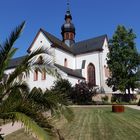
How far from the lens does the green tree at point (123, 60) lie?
49.8 metres

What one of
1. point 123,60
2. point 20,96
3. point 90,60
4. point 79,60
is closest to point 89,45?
point 79,60

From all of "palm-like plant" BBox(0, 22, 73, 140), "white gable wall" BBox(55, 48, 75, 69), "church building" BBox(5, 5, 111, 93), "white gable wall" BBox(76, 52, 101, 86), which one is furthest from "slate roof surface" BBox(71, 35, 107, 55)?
"palm-like plant" BBox(0, 22, 73, 140)

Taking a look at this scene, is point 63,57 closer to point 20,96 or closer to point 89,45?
point 89,45

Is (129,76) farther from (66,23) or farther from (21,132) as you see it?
(21,132)

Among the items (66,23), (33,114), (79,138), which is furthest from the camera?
(66,23)

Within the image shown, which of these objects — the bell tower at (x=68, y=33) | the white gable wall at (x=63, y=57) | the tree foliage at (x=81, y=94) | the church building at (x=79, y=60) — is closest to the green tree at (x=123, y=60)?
the church building at (x=79, y=60)

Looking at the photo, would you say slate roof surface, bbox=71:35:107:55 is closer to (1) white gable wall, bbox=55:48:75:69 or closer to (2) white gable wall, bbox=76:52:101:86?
(2) white gable wall, bbox=76:52:101:86

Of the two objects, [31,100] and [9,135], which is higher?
[31,100]

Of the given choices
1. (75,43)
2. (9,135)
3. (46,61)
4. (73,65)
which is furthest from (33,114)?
(75,43)

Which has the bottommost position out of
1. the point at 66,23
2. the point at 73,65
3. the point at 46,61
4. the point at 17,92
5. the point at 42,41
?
the point at 17,92

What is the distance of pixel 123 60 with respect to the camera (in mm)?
51406

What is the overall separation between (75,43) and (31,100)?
59176 mm

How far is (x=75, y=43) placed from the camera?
221ft

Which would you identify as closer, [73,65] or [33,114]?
[33,114]
